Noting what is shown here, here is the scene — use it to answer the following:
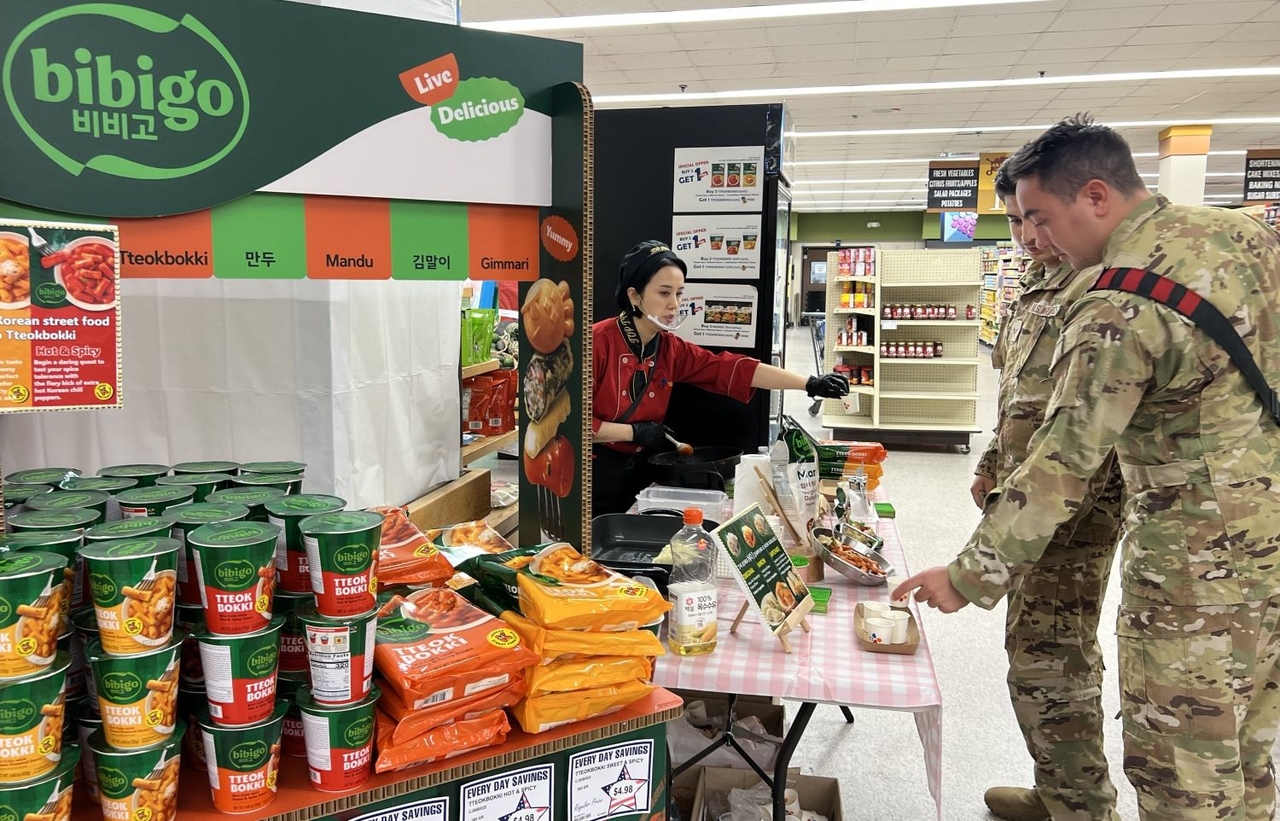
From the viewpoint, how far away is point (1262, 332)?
196 cm

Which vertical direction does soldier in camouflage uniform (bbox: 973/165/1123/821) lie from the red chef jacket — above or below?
below

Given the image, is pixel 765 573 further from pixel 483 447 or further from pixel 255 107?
pixel 483 447

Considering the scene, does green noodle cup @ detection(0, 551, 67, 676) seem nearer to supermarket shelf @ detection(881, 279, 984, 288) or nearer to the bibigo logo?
the bibigo logo

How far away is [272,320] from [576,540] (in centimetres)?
127

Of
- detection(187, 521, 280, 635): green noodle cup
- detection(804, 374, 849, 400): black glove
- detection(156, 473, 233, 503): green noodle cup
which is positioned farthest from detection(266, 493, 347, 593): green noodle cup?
detection(804, 374, 849, 400): black glove

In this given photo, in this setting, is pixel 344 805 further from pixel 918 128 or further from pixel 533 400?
pixel 918 128

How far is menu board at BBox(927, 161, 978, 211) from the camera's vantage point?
50.6 feet

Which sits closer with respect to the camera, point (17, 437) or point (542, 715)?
point (542, 715)

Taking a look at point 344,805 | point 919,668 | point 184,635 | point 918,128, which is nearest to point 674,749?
point 919,668

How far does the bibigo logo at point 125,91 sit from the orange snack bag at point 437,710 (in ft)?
3.18

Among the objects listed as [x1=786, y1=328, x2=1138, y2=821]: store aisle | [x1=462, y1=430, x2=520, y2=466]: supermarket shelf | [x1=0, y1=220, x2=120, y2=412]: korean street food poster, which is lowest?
[x1=786, y1=328, x2=1138, y2=821]: store aisle

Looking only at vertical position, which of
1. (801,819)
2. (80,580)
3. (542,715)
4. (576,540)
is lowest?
(801,819)

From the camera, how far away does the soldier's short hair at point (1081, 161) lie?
7.07 ft

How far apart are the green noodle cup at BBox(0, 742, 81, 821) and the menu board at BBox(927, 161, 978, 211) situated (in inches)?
634
